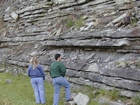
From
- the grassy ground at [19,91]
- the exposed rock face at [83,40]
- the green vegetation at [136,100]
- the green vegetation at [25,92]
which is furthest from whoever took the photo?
the grassy ground at [19,91]

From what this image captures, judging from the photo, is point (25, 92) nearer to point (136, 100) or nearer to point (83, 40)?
point (83, 40)

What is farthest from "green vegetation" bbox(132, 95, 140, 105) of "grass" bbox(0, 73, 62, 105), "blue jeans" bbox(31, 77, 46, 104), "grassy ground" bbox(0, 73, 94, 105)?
"blue jeans" bbox(31, 77, 46, 104)

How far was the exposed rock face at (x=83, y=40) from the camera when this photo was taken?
8.45 metres

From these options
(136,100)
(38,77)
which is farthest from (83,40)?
(136,100)

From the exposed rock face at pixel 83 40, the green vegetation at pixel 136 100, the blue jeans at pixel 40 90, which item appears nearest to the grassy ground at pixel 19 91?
the blue jeans at pixel 40 90

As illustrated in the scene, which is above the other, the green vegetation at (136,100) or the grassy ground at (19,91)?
the green vegetation at (136,100)

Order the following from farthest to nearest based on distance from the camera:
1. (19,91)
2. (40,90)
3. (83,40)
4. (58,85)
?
(19,91)
(83,40)
(40,90)
(58,85)

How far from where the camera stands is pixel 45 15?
15695 mm

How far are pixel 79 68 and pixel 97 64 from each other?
0.85 metres

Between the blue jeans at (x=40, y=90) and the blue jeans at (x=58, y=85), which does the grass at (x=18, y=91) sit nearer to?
the blue jeans at (x=40, y=90)

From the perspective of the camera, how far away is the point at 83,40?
10.3 meters

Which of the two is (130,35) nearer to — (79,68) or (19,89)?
(79,68)

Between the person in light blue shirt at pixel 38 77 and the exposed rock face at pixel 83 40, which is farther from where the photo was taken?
the person in light blue shirt at pixel 38 77

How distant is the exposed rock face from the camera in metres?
8.45
